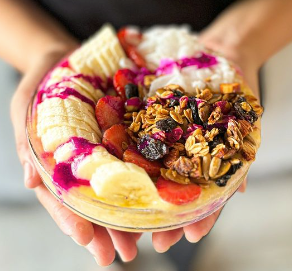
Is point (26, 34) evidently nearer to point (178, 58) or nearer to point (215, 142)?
point (178, 58)

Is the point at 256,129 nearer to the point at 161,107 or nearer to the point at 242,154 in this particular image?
the point at 242,154

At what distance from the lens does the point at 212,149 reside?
3.40 ft

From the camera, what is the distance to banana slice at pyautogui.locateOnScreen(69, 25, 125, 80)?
1.29 m

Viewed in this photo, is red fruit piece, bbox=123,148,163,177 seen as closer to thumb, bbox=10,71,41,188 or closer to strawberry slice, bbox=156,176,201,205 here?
strawberry slice, bbox=156,176,201,205

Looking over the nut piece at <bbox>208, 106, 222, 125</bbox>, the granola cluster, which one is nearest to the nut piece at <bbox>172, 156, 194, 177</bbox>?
the granola cluster

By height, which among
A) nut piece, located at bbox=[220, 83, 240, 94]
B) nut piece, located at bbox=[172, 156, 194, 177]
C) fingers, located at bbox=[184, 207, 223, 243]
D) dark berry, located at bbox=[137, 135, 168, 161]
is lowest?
fingers, located at bbox=[184, 207, 223, 243]

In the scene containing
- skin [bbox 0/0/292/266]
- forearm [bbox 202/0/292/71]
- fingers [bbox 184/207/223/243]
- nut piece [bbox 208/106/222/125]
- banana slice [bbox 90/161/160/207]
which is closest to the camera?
banana slice [bbox 90/161/160/207]

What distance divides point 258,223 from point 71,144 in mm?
1395

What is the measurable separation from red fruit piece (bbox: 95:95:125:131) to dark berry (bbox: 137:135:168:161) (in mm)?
150

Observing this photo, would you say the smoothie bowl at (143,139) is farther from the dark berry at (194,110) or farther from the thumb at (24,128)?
the thumb at (24,128)

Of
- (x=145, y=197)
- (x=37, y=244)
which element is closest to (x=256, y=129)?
(x=145, y=197)

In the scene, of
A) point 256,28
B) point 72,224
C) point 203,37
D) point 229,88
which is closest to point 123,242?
point 72,224

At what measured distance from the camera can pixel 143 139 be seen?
106 cm

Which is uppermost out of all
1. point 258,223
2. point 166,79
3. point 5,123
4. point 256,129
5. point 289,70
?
point 166,79
